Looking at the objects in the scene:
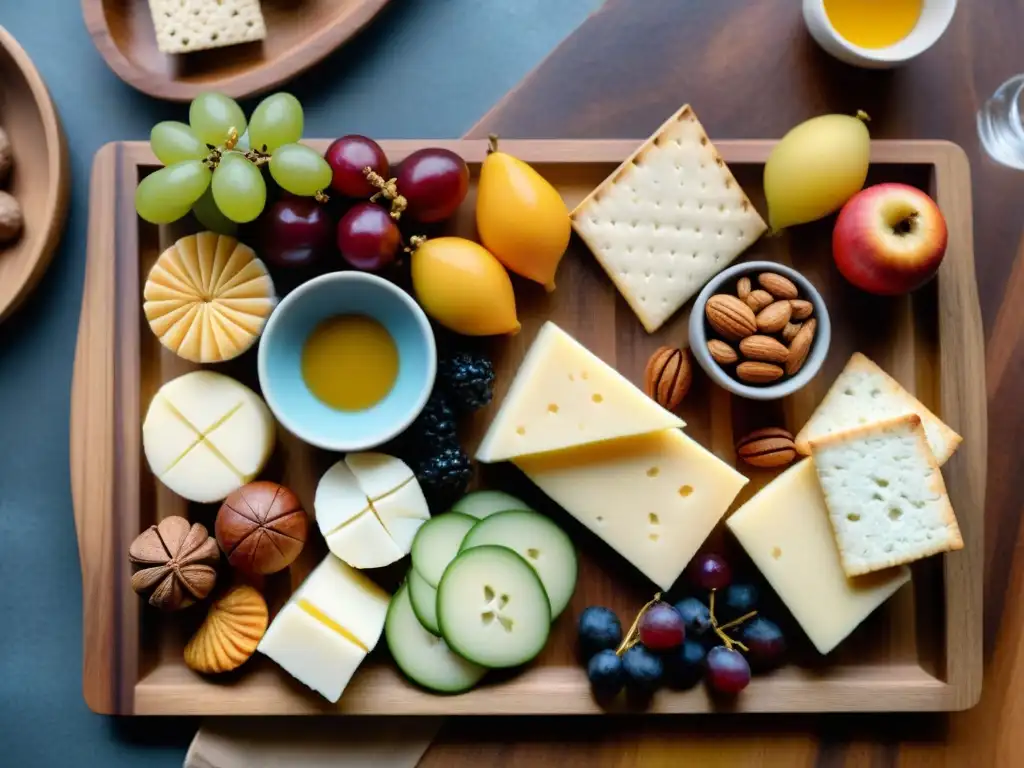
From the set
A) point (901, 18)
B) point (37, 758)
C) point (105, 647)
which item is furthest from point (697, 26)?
point (37, 758)

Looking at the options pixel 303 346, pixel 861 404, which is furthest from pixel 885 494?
pixel 303 346

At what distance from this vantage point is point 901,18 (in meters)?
1.17

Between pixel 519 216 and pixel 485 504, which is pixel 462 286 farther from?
pixel 485 504

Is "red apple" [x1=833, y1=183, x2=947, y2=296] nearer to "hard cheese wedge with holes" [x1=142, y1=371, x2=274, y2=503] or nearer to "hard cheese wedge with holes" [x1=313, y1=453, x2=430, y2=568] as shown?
"hard cheese wedge with holes" [x1=313, y1=453, x2=430, y2=568]

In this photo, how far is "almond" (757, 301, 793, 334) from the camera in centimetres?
108

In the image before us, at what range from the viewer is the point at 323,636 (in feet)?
3.54

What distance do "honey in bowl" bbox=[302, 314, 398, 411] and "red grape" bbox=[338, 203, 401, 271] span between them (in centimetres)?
9

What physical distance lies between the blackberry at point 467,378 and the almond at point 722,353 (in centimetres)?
28

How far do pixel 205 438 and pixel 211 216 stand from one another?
0.28m

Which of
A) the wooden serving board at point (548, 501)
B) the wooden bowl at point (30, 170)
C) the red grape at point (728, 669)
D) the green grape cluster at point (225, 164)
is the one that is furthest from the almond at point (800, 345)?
the wooden bowl at point (30, 170)

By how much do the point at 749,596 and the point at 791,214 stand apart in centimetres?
49

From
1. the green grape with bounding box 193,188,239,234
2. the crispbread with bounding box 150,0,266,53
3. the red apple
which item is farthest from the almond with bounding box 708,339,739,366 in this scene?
the crispbread with bounding box 150,0,266,53

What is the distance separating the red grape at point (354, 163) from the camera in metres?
1.06

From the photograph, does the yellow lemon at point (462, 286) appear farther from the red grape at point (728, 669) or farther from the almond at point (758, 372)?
the red grape at point (728, 669)
